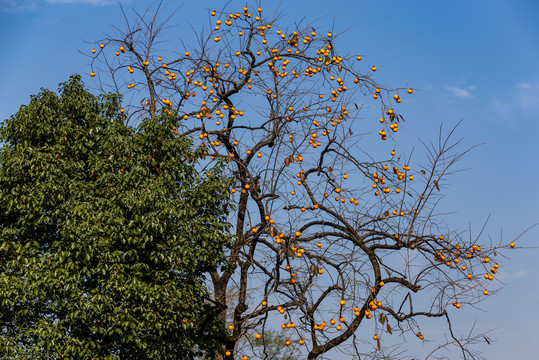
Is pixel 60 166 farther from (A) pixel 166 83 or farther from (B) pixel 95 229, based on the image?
(A) pixel 166 83

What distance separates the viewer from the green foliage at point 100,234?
717 cm

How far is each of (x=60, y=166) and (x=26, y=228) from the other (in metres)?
0.94

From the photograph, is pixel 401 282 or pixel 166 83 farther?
pixel 166 83

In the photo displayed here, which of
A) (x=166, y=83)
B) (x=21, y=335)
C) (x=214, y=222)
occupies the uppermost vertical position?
(x=166, y=83)

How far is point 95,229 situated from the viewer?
719cm

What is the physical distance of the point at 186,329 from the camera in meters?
7.94

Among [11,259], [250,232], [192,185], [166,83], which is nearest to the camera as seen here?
[11,259]

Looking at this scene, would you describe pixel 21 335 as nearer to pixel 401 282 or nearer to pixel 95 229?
pixel 95 229

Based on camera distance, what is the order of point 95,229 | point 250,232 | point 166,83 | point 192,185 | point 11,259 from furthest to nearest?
point 166,83 < point 250,232 < point 192,185 < point 11,259 < point 95,229

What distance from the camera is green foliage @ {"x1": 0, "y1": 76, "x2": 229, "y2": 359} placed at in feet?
23.5

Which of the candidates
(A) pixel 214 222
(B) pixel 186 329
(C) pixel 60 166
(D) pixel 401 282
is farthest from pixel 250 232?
(C) pixel 60 166

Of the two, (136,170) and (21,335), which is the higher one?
(136,170)

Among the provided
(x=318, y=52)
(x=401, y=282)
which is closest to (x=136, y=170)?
(x=318, y=52)

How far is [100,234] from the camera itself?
7324 mm
